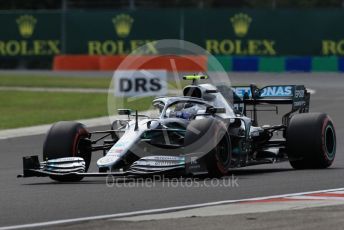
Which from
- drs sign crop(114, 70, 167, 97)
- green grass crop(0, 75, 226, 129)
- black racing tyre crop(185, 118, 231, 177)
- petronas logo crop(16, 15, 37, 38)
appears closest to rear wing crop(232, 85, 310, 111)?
black racing tyre crop(185, 118, 231, 177)

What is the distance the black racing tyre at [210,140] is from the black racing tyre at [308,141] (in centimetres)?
151

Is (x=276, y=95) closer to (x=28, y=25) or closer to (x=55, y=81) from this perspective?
(x=55, y=81)

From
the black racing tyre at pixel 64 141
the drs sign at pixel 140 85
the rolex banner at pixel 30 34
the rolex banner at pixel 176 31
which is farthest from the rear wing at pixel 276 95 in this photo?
the rolex banner at pixel 30 34

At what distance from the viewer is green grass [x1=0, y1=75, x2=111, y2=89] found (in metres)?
41.2

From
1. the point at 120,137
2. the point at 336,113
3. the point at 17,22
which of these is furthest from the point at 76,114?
the point at 17,22

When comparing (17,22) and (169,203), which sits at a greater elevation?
(17,22)

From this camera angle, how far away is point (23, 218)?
387 inches

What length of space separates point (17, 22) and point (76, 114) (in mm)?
25751

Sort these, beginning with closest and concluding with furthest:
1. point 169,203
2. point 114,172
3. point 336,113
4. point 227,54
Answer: point 169,203 < point 114,172 < point 336,113 < point 227,54

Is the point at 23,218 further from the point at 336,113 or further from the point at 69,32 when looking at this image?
the point at 69,32

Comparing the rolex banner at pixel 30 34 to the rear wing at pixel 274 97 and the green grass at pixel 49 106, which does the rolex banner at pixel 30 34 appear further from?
the rear wing at pixel 274 97

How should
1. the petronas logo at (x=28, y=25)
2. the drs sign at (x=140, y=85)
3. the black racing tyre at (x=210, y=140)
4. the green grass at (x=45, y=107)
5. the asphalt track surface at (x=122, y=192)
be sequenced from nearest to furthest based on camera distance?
the asphalt track surface at (x=122, y=192) < the black racing tyre at (x=210, y=140) < the drs sign at (x=140, y=85) < the green grass at (x=45, y=107) < the petronas logo at (x=28, y=25)

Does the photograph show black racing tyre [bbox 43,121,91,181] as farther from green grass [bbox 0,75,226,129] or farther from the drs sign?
the drs sign

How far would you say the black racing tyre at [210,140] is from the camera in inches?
498
